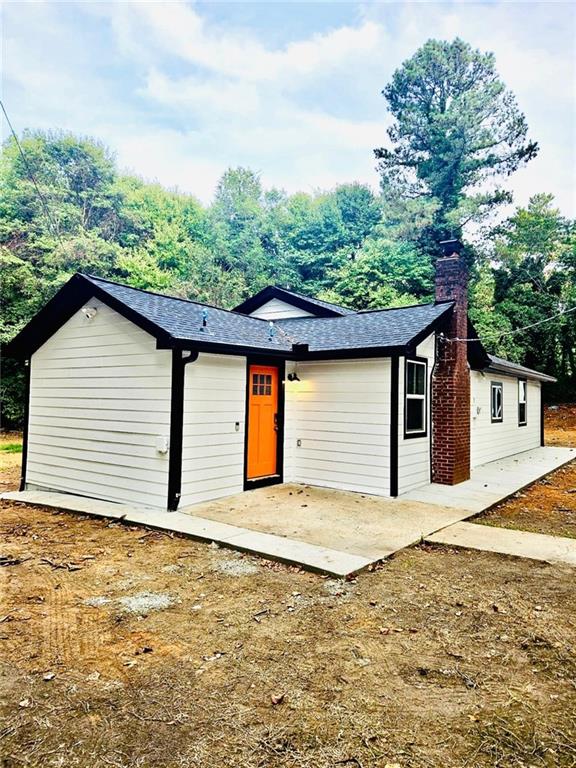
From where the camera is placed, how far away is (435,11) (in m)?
9.66

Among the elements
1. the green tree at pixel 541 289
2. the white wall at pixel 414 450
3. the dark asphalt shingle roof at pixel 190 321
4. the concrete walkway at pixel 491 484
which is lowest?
the concrete walkway at pixel 491 484

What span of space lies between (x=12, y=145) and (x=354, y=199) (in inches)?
733

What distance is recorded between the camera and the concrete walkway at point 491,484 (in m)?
6.88

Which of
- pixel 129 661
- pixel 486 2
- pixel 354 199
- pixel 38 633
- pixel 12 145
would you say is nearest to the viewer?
pixel 129 661

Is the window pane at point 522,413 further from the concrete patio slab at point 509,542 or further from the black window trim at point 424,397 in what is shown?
the concrete patio slab at point 509,542

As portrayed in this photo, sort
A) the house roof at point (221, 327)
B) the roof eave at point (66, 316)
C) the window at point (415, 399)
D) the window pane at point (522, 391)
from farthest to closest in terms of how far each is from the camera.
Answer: the window pane at point (522, 391) → the window at point (415, 399) → the house roof at point (221, 327) → the roof eave at point (66, 316)

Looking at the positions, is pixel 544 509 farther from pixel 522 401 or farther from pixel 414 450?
pixel 522 401

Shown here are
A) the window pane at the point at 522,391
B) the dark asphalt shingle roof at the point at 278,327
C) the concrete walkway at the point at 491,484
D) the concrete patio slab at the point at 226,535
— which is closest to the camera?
the concrete patio slab at the point at 226,535

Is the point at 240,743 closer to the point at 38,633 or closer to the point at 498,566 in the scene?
the point at 38,633

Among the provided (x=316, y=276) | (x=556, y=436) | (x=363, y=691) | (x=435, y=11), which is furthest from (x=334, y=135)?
(x=363, y=691)

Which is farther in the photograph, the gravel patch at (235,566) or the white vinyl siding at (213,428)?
the white vinyl siding at (213,428)

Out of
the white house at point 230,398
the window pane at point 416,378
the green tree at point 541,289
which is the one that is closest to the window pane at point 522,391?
the white house at point 230,398

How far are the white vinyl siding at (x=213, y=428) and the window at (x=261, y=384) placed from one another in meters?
0.34

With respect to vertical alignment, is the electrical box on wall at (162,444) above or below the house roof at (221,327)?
below
